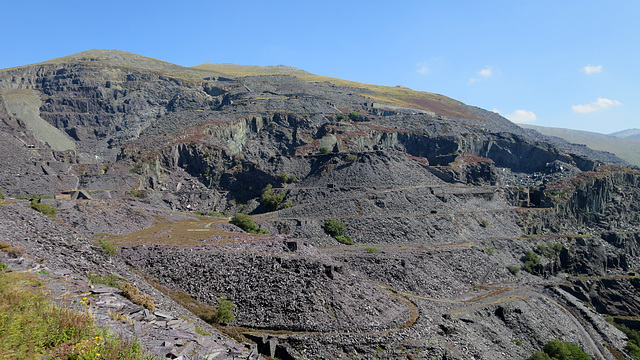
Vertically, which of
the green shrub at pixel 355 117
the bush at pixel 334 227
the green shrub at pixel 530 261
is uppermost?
the green shrub at pixel 355 117

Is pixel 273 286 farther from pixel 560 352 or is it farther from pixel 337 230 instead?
pixel 337 230

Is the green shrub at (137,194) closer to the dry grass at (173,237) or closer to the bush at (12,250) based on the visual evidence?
the dry grass at (173,237)

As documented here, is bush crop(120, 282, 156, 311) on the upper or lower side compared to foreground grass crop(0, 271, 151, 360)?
lower

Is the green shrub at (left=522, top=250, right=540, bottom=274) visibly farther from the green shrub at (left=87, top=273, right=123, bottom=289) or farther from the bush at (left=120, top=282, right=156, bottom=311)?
the green shrub at (left=87, top=273, right=123, bottom=289)

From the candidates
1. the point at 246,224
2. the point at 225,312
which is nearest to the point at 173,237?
the point at 246,224

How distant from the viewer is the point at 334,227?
2122 inches

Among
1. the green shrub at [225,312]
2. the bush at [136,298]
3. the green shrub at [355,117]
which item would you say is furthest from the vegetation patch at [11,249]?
the green shrub at [355,117]

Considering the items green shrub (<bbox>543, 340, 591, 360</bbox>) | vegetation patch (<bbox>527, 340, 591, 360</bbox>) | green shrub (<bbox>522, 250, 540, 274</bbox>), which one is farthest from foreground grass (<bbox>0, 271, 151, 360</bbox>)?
green shrub (<bbox>522, 250, 540, 274</bbox>)

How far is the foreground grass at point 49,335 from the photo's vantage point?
8.44 meters

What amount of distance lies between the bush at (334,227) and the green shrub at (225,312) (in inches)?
1182

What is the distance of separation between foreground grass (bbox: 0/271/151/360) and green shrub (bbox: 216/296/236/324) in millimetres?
12635

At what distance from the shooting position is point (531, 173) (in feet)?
339

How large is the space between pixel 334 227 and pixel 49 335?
45636mm

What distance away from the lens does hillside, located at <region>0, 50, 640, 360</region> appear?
23688 millimetres
